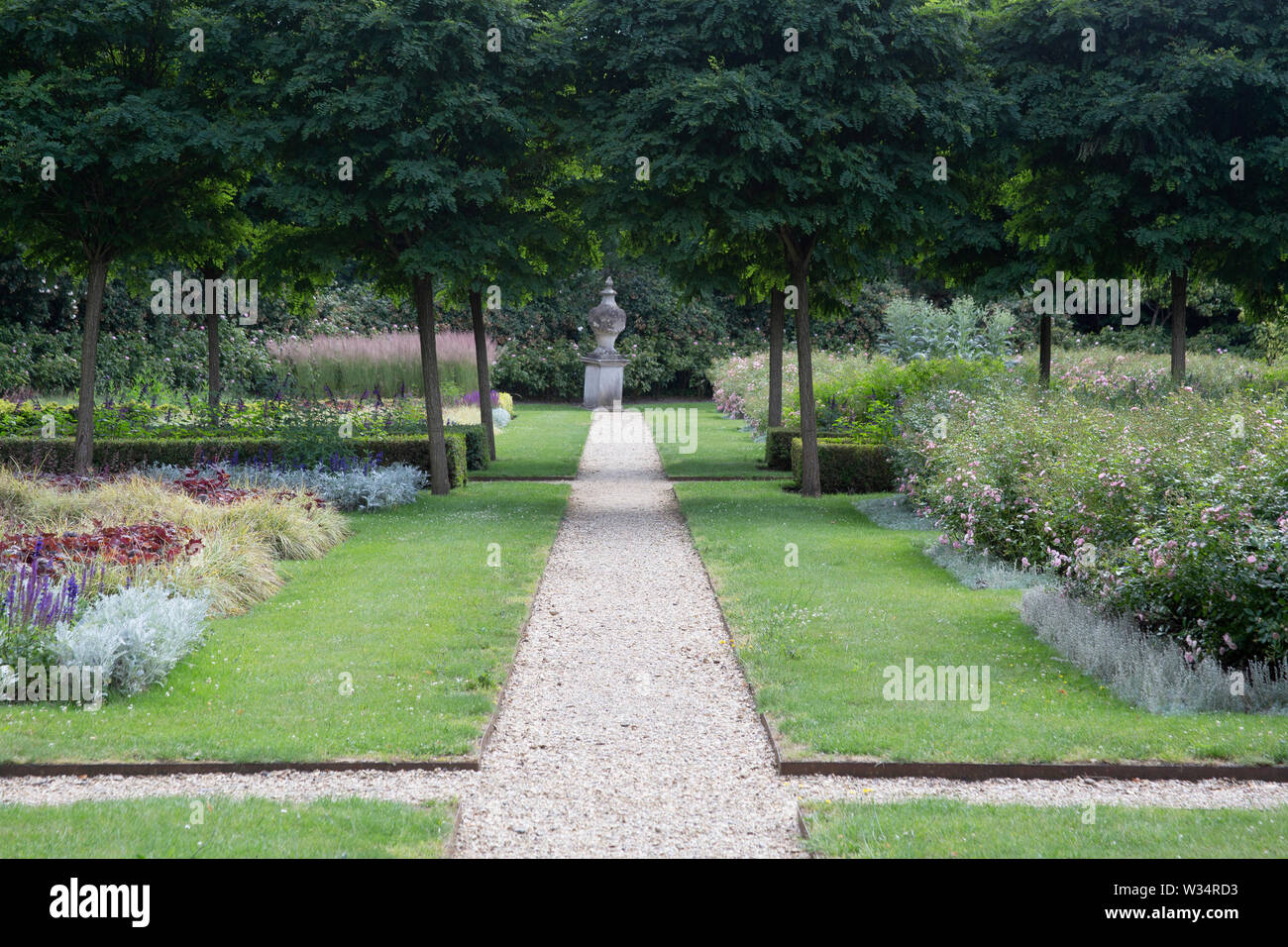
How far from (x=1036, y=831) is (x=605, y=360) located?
27.4m

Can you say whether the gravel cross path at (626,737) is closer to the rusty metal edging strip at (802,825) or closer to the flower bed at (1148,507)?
the rusty metal edging strip at (802,825)

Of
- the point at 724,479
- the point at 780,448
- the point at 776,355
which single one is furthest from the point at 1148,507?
the point at 776,355

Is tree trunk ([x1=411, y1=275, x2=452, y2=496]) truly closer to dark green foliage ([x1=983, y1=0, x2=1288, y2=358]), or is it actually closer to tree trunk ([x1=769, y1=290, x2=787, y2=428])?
tree trunk ([x1=769, y1=290, x2=787, y2=428])

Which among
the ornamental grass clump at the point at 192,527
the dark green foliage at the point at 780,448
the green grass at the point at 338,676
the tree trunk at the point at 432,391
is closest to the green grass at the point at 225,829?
the green grass at the point at 338,676

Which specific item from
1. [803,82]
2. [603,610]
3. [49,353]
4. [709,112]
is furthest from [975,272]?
[49,353]

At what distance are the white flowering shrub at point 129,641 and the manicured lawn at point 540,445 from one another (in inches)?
393

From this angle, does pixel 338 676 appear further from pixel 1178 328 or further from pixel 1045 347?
pixel 1045 347

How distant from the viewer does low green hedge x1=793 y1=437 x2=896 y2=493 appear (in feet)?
49.6

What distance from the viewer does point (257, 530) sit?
10.4 m

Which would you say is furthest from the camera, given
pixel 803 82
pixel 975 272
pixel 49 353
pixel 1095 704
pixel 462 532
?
pixel 49 353

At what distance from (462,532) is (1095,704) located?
7153mm

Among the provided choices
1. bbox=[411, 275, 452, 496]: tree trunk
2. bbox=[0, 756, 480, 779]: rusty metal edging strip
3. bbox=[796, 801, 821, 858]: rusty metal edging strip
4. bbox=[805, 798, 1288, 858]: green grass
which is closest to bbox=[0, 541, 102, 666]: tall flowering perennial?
bbox=[0, 756, 480, 779]: rusty metal edging strip

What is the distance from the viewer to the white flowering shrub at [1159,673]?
6176mm
